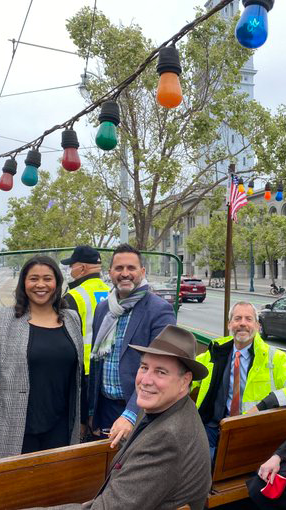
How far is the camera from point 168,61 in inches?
163

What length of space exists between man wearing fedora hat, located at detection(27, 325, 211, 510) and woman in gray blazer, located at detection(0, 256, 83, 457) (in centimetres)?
72

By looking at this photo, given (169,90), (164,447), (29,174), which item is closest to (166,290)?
(169,90)

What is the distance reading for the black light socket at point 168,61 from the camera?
4.15m

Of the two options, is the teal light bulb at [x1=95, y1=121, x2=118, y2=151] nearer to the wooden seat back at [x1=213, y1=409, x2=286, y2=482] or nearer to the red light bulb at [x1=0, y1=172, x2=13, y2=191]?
the red light bulb at [x1=0, y1=172, x2=13, y2=191]

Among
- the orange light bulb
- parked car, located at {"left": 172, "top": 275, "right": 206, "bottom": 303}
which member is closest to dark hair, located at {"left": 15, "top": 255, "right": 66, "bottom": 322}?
the orange light bulb

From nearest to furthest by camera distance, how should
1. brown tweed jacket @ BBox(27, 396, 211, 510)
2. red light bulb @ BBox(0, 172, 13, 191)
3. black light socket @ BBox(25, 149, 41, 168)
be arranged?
brown tweed jacket @ BBox(27, 396, 211, 510), black light socket @ BBox(25, 149, 41, 168), red light bulb @ BBox(0, 172, 13, 191)

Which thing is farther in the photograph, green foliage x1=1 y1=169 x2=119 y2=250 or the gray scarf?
green foliage x1=1 y1=169 x2=119 y2=250

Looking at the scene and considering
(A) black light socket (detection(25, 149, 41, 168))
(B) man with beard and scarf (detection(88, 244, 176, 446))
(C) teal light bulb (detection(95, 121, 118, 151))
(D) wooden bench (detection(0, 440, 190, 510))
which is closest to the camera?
(D) wooden bench (detection(0, 440, 190, 510))

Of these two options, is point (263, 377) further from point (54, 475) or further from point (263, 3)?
point (263, 3)

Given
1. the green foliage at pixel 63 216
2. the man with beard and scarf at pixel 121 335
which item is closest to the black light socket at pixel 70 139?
the man with beard and scarf at pixel 121 335

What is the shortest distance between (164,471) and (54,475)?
780 mm

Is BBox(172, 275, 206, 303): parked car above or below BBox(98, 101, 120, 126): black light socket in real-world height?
below

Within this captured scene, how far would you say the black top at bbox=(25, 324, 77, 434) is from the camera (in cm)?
266

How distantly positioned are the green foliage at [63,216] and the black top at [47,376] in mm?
18652
